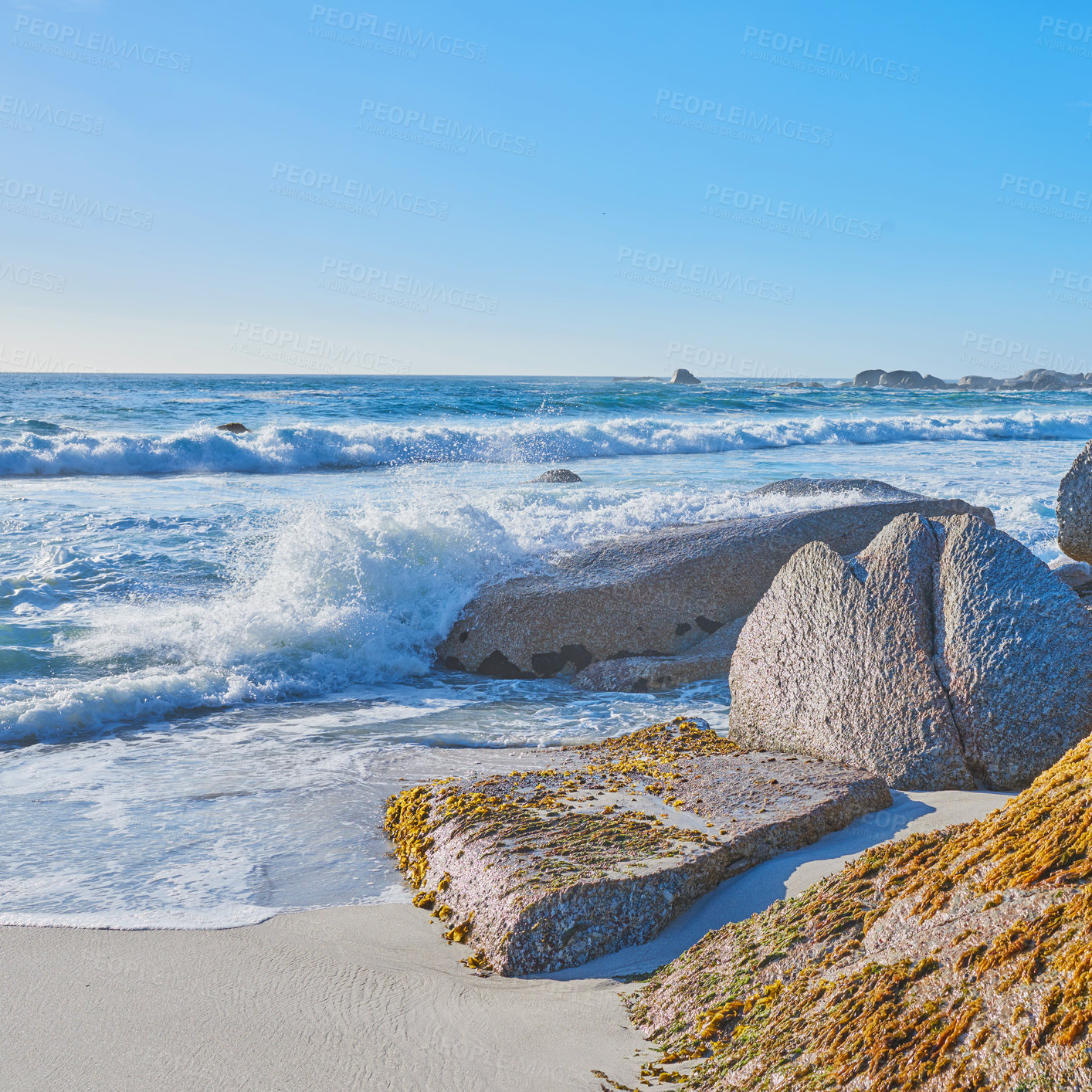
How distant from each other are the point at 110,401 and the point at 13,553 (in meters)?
26.4

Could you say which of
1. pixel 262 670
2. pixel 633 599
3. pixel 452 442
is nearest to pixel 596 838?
pixel 633 599

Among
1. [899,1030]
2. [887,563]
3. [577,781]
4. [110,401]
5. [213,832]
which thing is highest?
[110,401]

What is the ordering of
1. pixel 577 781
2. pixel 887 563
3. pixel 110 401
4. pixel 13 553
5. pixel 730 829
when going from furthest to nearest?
pixel 110 401, pixel 13 553, pixel 887 563, pixel 577 781, pixel 730 829

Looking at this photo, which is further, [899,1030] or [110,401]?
[110,401]

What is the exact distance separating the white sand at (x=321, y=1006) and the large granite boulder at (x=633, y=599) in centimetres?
308

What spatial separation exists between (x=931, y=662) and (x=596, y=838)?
4.79ft

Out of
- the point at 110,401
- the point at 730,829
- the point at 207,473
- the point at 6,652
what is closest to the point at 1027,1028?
the point at 730,829

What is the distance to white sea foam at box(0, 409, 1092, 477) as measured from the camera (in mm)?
17172

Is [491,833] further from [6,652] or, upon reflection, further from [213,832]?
[6,652]

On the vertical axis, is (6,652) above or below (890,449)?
below

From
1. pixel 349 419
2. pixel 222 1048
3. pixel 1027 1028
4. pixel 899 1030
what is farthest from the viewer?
pixel 349 419

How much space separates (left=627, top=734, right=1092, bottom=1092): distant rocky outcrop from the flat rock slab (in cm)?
A: 32

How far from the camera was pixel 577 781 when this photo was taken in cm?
322

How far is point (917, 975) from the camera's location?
1396 mm
